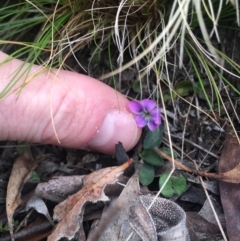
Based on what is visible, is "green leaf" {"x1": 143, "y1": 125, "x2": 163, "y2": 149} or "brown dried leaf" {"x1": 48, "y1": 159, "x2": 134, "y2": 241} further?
"green leaf" {"x1": 143, "y1": 125, "x2": 163, "y2": 149}

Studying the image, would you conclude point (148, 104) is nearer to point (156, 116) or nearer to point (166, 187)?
point (156, 116)

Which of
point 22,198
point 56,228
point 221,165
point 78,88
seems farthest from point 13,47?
point 221,165

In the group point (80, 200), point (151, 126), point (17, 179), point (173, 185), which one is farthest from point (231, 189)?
point (17, 179)

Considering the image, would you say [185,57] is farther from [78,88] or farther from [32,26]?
[32,26]

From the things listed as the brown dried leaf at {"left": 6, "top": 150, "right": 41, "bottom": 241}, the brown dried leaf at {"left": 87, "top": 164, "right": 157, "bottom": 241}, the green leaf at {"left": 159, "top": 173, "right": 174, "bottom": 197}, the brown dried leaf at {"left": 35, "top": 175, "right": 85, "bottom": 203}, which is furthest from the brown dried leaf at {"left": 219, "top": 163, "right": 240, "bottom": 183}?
the brown dried leaf at {"left": 6, "top": 150, "right": 41, "bottom": 241}

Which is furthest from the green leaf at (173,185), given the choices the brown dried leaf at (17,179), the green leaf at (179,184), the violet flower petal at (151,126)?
the brown dried leaf at (17,179)

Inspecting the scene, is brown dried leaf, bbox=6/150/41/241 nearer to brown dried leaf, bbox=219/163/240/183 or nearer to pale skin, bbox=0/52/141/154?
pale skin, bbox=0/52/141/154
